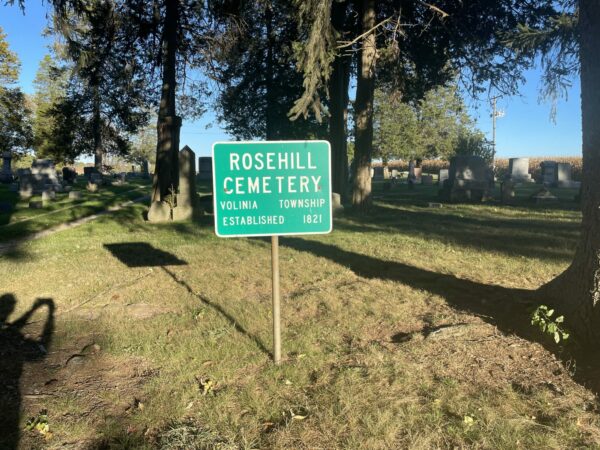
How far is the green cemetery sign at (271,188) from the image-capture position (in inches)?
140

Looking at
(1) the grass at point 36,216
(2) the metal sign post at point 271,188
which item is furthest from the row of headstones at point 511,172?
(2) the metal sign post at point 271,188

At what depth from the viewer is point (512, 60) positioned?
590 inches

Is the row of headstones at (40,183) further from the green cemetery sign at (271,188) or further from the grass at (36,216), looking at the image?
the green cemetery sign at (271,188)

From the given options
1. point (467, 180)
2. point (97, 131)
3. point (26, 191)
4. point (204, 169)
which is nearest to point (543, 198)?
point (467, 180)

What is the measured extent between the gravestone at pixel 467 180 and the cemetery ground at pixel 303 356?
10.1 m

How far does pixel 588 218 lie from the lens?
3.98 meters

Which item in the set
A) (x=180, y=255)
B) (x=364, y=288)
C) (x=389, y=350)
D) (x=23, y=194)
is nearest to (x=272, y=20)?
(x=23, y=194)

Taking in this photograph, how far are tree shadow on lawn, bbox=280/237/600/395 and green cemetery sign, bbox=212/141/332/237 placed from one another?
206cm

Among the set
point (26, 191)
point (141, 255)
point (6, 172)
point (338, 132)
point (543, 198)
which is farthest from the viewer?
point (6, 172)

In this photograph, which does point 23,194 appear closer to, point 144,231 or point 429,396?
point 144,231

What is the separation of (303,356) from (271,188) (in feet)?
4.71

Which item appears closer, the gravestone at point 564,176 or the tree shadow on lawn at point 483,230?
the tree shadow on lawn at point 483,230

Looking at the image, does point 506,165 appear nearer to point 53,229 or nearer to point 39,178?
point 39,178

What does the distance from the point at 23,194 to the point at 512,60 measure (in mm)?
21074
